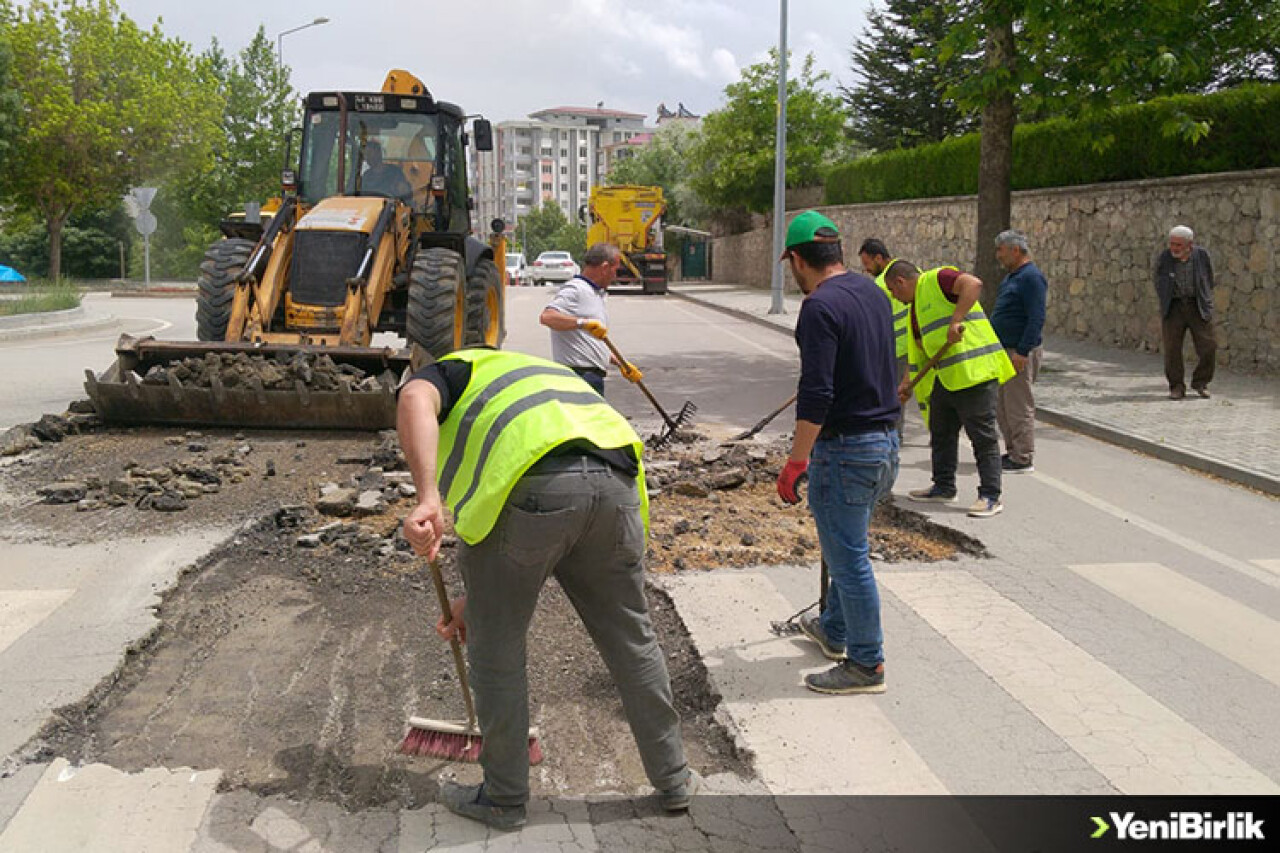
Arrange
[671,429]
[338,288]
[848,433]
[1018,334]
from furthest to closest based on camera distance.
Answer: [338,288] < [671,429] < [1018,334] < [848,433]

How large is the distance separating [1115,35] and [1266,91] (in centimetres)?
311

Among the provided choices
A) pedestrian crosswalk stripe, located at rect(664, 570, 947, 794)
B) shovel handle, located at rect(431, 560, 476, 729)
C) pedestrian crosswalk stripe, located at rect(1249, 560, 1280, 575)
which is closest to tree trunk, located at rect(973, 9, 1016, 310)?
pedestrian crosswalk stripe, located at rect(1249, 560, 1280, 575)

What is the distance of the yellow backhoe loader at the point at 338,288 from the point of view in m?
9.41

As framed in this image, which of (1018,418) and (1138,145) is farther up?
(1138,145)

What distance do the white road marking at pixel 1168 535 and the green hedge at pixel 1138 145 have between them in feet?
21.7

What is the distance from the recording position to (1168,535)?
22.9 feet

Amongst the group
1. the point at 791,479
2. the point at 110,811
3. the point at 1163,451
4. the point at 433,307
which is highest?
the point at 433,307

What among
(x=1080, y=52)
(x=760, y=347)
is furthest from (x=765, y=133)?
(x=1080, y=52)

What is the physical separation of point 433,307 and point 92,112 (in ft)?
97.5

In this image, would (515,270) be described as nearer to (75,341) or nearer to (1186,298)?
(75,341)

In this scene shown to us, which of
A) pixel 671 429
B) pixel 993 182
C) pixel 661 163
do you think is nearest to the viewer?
pixel 671 429

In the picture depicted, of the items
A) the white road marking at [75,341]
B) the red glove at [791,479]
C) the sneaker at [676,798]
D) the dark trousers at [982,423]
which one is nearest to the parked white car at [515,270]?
the white road marking at [75,341]

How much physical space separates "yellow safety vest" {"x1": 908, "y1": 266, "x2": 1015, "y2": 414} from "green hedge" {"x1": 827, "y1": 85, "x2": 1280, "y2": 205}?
7.04m

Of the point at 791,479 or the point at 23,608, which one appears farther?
the point at 23,608
